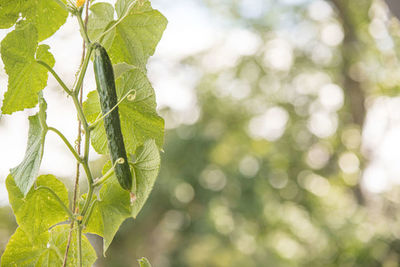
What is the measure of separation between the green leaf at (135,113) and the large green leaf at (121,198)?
0.03 metres

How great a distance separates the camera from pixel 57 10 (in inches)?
12.4

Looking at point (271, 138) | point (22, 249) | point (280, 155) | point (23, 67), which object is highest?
point (271, 138)

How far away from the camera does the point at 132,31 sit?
34cm

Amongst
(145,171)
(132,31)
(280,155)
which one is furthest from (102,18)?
(280,155)

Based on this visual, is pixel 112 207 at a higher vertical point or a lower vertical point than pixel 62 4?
lower

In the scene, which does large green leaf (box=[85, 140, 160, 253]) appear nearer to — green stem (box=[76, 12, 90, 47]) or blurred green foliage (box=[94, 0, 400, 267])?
green stem (box=[76, 12, 90, 47])

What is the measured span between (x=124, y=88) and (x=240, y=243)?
335cm

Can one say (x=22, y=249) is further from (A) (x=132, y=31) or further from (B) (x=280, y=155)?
(B) (x=280, y=155)

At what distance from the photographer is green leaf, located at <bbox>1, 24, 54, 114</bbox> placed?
0.91 ft

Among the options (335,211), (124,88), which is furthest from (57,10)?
(335,211)

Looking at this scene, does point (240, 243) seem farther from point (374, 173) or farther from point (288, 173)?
point (374, 173)

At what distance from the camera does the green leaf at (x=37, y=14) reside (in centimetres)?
30

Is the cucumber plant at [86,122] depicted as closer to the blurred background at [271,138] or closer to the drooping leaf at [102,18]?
the drooping leaf at [102,18]

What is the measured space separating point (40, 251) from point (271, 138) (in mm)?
4582
